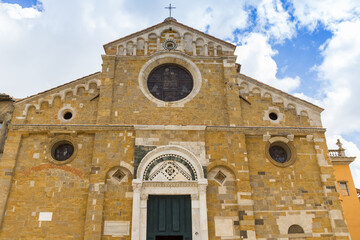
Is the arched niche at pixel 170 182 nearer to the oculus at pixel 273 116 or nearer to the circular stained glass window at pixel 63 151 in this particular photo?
the circular stained glass window at pixel 63 151

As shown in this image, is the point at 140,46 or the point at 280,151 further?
the point at 140,46

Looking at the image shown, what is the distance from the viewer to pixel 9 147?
34.9 feet

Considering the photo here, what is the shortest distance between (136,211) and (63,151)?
3.66 meters

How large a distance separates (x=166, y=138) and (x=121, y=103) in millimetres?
2291

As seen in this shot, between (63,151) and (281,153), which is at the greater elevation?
(63,151)

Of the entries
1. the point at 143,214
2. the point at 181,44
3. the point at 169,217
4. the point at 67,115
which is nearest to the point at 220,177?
the point at 169,217

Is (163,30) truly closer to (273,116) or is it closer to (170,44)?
(170,44)

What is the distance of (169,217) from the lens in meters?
9.73

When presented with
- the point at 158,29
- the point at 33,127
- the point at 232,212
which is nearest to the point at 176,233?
the point at 232,212

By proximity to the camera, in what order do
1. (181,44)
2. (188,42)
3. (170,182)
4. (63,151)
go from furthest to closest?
1. (188,42)
2. (181,44)
3. (63,151)
4. (170,182)

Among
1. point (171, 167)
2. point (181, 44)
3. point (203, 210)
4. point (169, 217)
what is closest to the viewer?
point (203, 210)

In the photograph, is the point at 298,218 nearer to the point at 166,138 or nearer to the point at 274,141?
the point at 274,141

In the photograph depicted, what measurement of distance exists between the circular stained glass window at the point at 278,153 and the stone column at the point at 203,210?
9.89ft

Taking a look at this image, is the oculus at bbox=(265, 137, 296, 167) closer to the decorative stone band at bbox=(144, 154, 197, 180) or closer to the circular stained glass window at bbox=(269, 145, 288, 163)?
the circular stained glass window at bbox=(269, 145, 288, 163)
